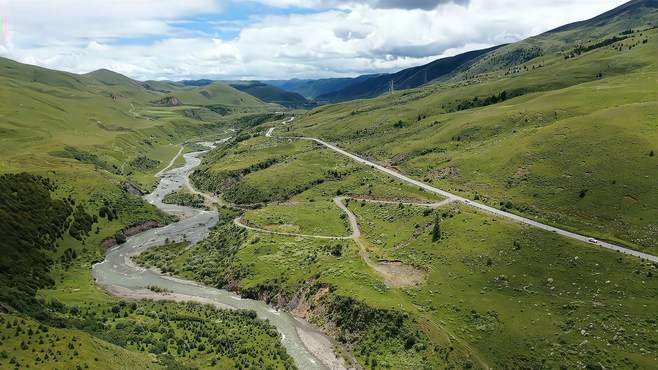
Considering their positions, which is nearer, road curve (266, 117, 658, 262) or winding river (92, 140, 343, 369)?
winding river (92, 140, 343, 369)

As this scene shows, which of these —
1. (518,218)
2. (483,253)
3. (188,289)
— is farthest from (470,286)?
(188,289)

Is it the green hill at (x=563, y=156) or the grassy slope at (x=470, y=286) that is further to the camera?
the green hill at (x=563, y=156)

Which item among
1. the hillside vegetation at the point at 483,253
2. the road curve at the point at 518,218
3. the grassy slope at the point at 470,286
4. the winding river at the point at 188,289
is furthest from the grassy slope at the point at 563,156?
the winding river at the point at 188,289

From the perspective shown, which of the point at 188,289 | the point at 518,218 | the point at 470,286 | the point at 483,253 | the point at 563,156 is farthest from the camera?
the point at 563,156

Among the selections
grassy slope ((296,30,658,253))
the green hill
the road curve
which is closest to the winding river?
the road curve

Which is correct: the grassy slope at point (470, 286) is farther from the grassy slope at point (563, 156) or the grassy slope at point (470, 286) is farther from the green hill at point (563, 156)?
the green hill at point (563, 156)

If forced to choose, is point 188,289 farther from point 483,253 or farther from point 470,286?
point 483,253

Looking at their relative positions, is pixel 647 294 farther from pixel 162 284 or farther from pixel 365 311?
pixel 162 284

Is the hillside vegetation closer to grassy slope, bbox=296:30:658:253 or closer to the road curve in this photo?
grassy slope, bbox=296:30:658:253

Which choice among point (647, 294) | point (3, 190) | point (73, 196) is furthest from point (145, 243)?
point (647, 294)
